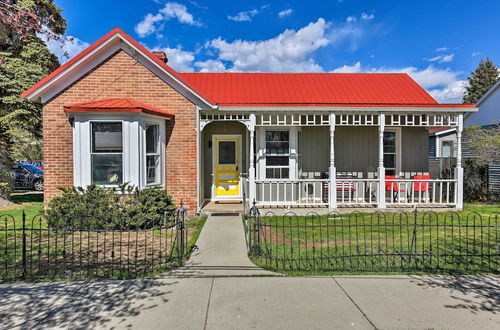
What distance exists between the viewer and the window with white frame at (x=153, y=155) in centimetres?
925

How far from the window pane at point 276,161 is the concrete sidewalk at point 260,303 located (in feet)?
21.0

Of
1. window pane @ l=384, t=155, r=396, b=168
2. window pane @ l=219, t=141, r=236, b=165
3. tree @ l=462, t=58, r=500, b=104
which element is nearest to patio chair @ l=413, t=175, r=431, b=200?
window pane @ l=384, t=155, r=396, b=168

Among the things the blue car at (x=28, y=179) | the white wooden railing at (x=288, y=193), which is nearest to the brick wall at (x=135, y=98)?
the white wooden railing at (x=288, y=193)

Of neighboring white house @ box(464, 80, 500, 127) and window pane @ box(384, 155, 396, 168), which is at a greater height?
neighboring white house @ box(464, 80, 500, 127)

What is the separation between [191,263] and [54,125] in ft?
21.9

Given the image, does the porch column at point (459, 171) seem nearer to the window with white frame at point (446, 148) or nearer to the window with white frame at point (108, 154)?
the window with white frame at point (108, 154)

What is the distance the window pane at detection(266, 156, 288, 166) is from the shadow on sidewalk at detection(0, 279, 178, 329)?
6.81 meters

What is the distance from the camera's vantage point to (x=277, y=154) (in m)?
11.0

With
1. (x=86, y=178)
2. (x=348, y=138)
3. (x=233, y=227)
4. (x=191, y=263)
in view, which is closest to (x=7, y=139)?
(x=86, y=178)

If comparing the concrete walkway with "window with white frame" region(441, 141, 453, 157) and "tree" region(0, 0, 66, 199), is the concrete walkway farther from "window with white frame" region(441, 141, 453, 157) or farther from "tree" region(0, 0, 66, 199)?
"window with white frame" region(441, 141, 453, 157)

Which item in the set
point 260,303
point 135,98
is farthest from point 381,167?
point 135,98

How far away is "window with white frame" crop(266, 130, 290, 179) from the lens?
11.0m

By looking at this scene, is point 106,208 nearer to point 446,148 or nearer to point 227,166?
point 227,166

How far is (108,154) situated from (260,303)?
6.62 meters
